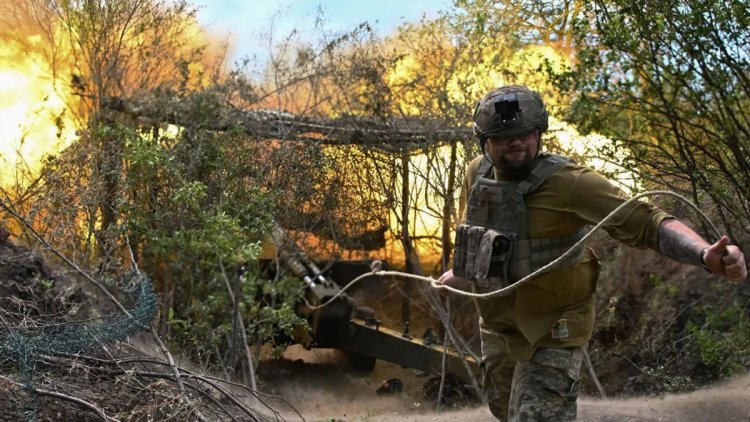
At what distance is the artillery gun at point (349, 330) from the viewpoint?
906cm

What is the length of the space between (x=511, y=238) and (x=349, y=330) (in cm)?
582

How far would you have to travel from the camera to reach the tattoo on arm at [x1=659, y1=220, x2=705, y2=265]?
3271 mm

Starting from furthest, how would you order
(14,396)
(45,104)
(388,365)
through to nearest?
(388,365)
(45,104)
(14,396)

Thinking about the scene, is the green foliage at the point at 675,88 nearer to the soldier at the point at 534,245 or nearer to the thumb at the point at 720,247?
the soldier at the point at 534,245

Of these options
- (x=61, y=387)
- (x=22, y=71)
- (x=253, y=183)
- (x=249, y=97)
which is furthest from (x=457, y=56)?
(x=61, y=387)

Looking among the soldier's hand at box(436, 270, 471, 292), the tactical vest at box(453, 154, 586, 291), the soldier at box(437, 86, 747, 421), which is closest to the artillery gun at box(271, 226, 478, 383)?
the soldier's hand at box(436, 270, 471, 292)

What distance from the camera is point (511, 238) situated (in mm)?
4027

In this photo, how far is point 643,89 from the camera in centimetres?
708

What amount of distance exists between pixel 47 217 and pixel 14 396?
3321mm

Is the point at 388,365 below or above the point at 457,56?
below

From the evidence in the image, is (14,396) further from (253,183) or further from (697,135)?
(697,135)

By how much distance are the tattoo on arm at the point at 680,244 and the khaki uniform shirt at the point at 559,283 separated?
25 centimetres

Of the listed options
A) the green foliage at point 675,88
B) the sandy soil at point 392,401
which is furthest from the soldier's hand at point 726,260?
the sandy soil at point 392,401

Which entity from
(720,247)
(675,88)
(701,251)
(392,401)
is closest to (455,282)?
(701,251)
